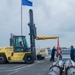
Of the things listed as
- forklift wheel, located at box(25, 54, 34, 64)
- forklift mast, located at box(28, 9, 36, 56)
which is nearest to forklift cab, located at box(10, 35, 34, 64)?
forklift wheel, located at box(25, 54, 34, 64)

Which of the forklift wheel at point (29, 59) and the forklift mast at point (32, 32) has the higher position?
the forklift mast at point (32, 32)

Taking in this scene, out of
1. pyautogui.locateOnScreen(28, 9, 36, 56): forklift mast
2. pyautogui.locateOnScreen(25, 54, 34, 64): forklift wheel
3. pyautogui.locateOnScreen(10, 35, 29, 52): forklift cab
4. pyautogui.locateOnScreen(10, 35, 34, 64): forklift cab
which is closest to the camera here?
pyautogui.locateOnScreen(25, 54, 34, 64): forklift wheel

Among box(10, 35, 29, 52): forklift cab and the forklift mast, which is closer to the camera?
box(10, 35, 29, 52): forklift cab

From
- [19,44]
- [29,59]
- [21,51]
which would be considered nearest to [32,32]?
[19,44]

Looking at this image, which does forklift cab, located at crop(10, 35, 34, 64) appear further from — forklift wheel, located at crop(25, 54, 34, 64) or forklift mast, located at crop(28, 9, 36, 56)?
forklift mast, located at crop(28, 9, 36, 56)

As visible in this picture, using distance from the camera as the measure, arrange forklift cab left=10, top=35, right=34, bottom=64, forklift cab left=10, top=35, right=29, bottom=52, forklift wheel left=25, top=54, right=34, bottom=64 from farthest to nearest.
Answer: forklift cab left=10, top=35, right=29, bottom=52, forklift cab left=10, top=35, right=34, bottom=64, forklift wheel left=25, top=54, right=34, bottom=64

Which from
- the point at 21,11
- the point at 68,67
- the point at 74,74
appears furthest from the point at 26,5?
the point at 74,74

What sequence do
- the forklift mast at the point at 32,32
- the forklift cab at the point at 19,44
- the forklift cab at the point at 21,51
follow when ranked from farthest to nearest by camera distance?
the forklift mast at the point at 32,32
the forklift cab at the point at 19,44
the forklift cab at the point at 21,51

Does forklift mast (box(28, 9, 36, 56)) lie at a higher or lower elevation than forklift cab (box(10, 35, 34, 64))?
higher

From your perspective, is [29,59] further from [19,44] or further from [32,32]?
[32,32]

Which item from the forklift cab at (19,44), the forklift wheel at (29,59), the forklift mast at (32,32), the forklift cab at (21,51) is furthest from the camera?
the forklift mast at (32,32)

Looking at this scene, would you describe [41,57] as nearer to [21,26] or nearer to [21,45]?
[21,26]

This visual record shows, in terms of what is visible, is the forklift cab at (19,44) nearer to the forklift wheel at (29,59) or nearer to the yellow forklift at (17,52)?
the yellow forklift at (17,52)

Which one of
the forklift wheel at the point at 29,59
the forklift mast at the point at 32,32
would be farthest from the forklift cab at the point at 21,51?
the forklift mast at the point at 32,32
